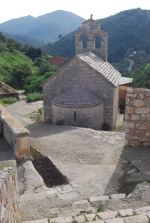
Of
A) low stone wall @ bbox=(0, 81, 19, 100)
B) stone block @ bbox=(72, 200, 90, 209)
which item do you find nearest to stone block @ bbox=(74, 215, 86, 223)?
stone block @ bbox=(72, 200, 90, 209)

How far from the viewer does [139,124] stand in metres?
7.14

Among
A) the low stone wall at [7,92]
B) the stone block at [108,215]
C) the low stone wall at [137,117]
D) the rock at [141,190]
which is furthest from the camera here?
the low stone wall at [7,92]

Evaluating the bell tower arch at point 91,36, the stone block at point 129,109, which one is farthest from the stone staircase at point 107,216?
the bell tower arch at point 91,36

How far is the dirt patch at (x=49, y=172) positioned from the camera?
6.70m

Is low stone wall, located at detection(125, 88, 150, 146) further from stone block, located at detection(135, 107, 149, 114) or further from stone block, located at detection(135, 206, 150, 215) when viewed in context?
stone block, located at detection(135, 206, 150, 215)

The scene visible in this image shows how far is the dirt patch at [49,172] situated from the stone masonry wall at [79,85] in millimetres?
6067

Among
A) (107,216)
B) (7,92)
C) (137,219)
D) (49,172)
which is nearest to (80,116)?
(49,172)

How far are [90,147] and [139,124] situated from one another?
2.27 meters

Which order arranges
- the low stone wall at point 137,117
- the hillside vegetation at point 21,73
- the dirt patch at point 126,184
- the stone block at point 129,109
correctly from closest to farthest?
the dirt patch at point 126,184 < the low stone wall at point 137,117 < the stone block at point 129,109 < the hillside vegetation at point 21,73

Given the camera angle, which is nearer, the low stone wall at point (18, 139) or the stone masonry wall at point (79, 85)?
the low stone wall at point (18, 139)

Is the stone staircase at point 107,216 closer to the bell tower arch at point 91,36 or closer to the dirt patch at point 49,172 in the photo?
the dirt patch at point 49,172

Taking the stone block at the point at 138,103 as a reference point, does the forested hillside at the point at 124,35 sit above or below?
above

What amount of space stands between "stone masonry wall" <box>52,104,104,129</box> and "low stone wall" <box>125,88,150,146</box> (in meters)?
5.24

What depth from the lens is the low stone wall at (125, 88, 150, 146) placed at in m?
6.89
